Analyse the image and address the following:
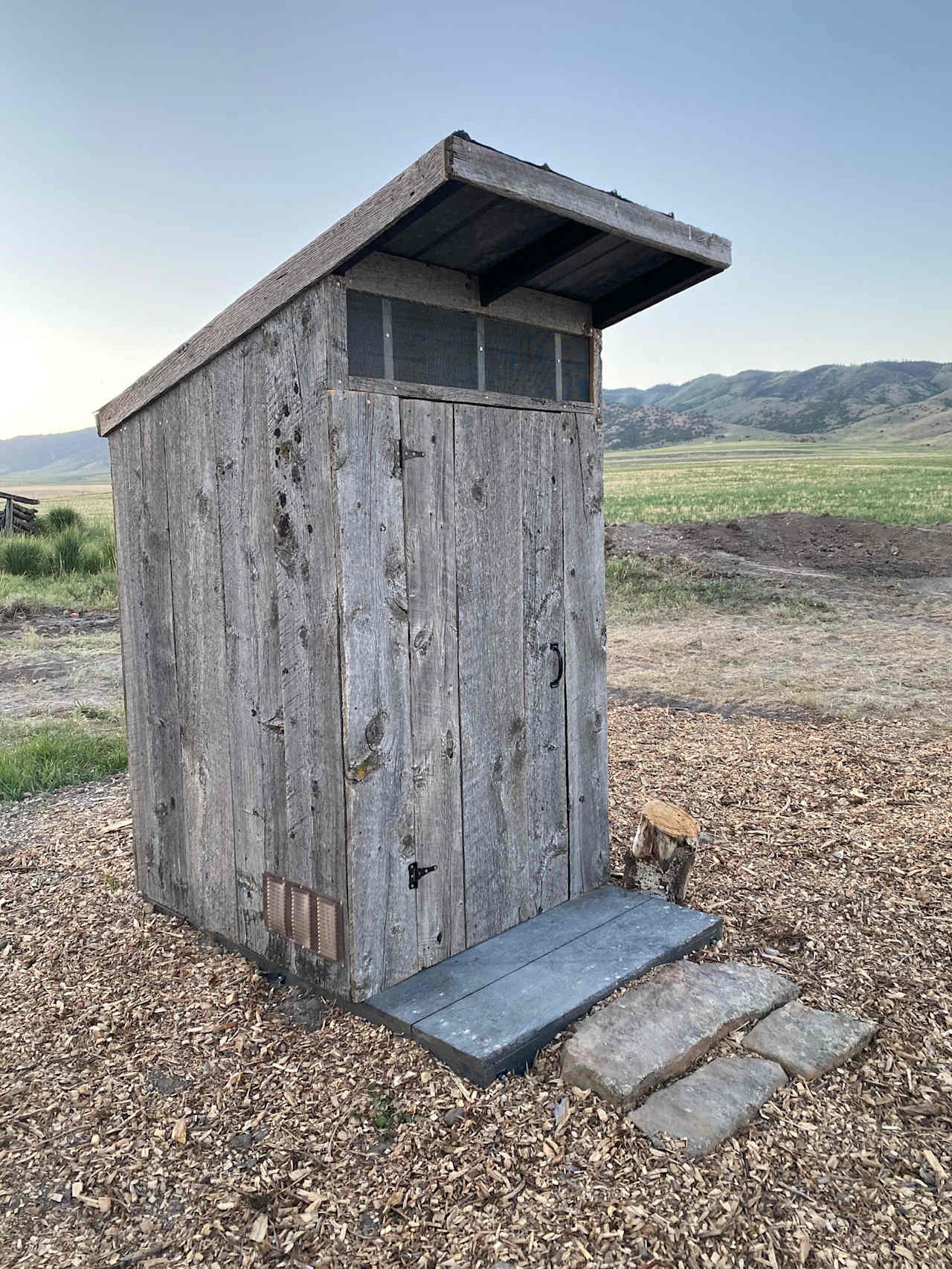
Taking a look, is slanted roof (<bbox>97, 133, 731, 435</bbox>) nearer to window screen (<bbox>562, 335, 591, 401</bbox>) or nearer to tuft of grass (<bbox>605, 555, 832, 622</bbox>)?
window screen (<bbox>562, 335, 591, 401</bbox>)

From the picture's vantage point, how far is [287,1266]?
229 cm

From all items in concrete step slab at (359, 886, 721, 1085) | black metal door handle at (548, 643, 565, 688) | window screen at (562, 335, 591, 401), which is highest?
window screen at (562, 335, 591, 401)

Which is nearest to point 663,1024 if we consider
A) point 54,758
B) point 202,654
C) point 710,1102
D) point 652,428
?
point 710,1102

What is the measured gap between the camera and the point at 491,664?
3566mm

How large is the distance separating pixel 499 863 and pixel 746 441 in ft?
488

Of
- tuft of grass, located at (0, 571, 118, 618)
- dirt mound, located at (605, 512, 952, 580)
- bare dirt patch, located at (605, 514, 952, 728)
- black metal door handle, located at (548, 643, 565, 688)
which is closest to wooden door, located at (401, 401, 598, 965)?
black metal door handle, located at (548, 643, 565, 688)

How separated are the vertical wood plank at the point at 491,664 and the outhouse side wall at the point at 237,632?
564mm

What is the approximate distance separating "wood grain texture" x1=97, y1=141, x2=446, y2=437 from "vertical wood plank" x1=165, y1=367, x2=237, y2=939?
0.10m

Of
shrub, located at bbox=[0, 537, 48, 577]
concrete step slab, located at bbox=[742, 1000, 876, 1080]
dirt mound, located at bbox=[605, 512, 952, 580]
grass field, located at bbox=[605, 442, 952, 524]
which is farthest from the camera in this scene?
grass field, located at bbox=[605, 442, 952, 524]

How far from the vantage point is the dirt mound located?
52.9 feet

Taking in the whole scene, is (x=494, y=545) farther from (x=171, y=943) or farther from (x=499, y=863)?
(x=171, y=943)

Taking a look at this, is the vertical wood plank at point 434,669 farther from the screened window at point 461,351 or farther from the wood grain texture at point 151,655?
the wood grain texture at point 151,655

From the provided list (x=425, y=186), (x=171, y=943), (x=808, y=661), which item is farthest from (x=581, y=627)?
(x=808, y=661)

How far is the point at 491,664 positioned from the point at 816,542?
15980 millimetres
